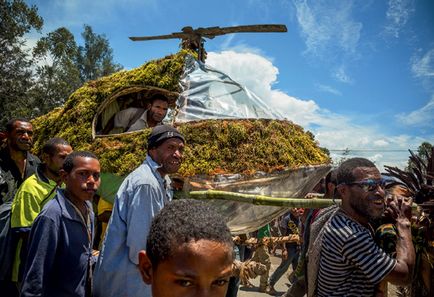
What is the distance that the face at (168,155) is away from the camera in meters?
2.59

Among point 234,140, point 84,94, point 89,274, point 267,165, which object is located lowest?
point 89,274

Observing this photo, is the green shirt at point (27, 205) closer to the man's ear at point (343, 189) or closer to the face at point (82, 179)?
the face at point (82, 179)

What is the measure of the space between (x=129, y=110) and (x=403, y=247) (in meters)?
4.48

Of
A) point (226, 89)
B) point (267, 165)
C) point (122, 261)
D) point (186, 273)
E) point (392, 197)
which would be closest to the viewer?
point (186, 273)

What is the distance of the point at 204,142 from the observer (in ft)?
13.2

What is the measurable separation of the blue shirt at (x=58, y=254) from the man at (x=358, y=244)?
161cm

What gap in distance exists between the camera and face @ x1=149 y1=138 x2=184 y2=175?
102 inches

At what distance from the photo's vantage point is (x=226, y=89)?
486 centimetres

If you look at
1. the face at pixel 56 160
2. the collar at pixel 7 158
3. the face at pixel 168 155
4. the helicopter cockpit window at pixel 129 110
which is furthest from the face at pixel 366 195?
the collar at pixel 7 158

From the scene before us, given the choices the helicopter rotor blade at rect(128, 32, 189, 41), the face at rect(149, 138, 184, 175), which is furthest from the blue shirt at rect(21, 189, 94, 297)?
the helicopter rotor blade at rect(128, 32, 189, 41)

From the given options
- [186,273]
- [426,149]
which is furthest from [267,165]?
[186,273]

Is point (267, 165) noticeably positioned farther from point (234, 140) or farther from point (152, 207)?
point (152, 207)

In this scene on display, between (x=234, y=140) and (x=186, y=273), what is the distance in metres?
2.92

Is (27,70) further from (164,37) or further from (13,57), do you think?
(164,37)
